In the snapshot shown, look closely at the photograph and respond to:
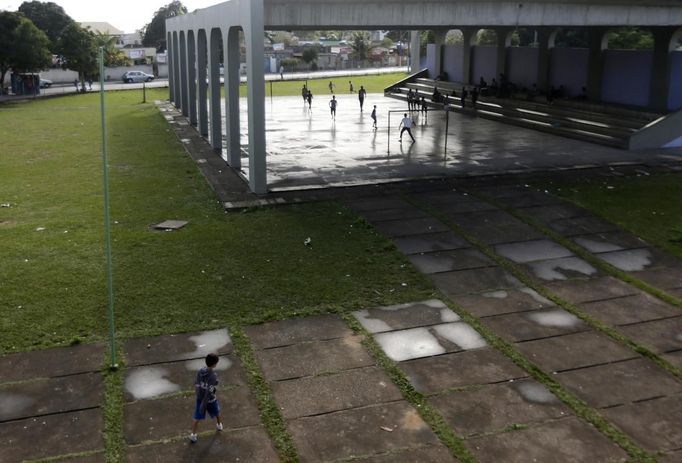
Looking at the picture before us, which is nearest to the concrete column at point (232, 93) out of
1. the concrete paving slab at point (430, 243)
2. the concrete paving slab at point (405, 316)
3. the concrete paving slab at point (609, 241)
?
the concrete paving slab at point (430, 243)

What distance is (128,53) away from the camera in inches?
3745

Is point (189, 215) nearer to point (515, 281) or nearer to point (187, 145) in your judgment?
point (515, 281)

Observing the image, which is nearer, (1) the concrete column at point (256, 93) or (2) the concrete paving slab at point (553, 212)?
(2) the concrete paving slab at point (553, 212)

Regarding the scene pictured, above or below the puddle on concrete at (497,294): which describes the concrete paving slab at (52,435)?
below

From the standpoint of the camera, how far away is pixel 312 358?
31.2ft

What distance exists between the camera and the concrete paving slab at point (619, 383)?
8.47m

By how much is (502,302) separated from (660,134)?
54.6 ft

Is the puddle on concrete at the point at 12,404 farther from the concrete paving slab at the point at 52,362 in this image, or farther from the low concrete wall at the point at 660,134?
the low concrete wall at the point at 660,134

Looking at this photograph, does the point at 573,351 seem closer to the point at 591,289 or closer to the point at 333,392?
the point at 591,289

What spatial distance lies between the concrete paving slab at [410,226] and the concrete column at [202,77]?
1466 cm

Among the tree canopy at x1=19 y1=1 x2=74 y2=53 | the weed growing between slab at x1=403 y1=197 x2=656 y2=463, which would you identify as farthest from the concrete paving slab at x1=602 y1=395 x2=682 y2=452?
the tree canopy at x1=19 y1=1 x2=74 y2=53

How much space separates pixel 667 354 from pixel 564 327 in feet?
4.90

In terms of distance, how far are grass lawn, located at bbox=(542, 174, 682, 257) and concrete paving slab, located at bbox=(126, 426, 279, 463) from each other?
33.2ft

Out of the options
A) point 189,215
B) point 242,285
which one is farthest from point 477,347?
point 189,215
